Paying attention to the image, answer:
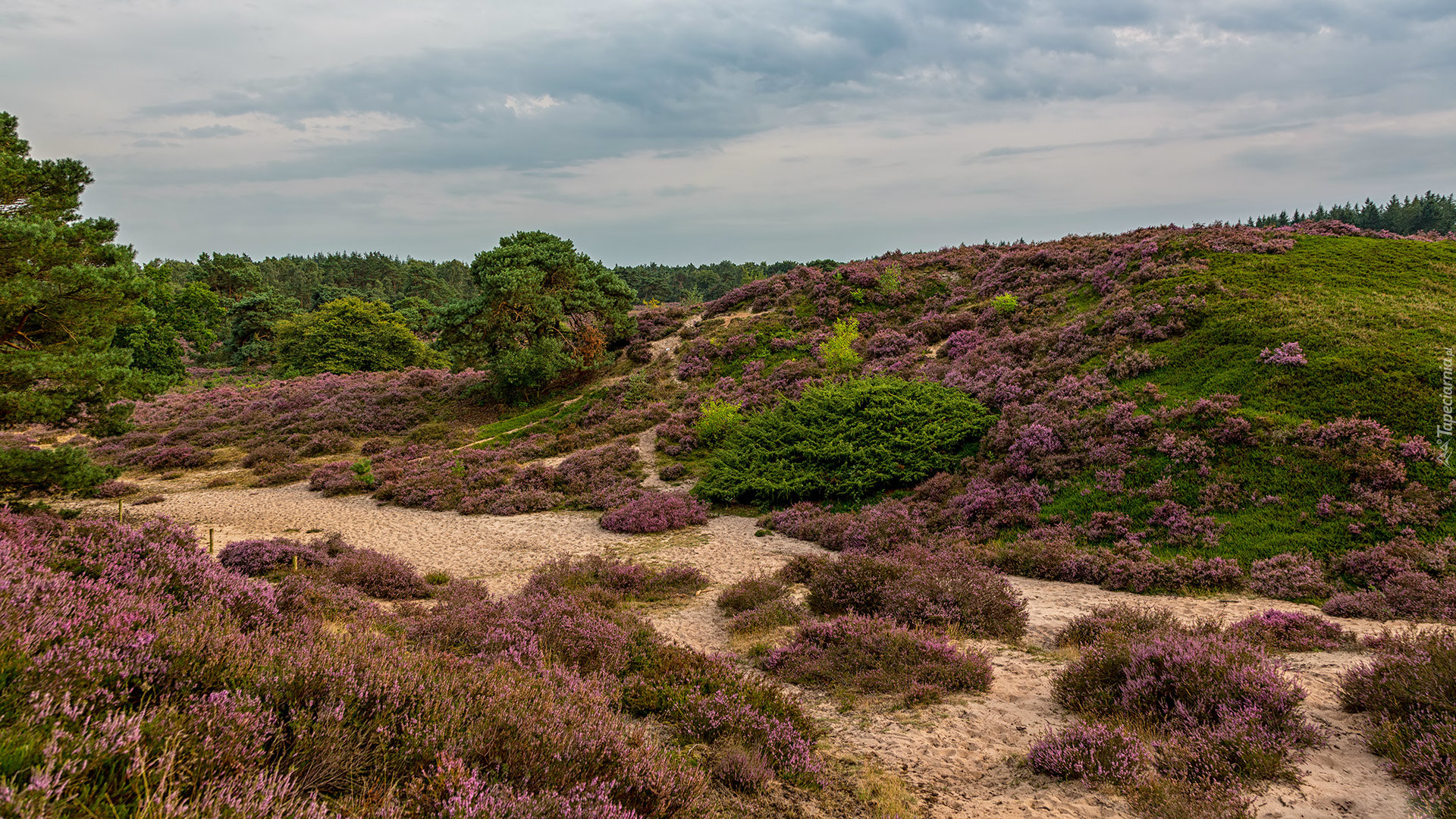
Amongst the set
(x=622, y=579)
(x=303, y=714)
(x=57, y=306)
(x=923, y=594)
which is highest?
(x=57, y=306)

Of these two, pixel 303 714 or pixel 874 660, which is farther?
pixel 874 660

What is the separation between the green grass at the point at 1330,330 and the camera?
39.3ft

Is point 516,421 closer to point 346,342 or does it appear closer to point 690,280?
point 346,342

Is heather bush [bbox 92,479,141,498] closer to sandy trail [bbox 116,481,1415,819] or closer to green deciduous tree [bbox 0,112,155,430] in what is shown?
sandy trail [bbox 116,481,1415,819]

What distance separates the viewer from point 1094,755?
486 cm

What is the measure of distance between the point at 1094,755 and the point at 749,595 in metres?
5.90

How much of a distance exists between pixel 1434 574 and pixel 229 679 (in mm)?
13512

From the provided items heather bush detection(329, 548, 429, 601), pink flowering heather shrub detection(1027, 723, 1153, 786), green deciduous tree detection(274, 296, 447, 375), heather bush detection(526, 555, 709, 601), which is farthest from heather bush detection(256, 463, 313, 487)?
pink flowering heather shrub detection(1027, 723, 1153, 786)

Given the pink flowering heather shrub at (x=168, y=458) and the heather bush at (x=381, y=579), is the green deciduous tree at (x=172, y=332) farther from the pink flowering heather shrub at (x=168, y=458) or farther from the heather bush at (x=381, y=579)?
the heather bush at (x=381, y=579)

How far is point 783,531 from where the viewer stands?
1519 centimetres

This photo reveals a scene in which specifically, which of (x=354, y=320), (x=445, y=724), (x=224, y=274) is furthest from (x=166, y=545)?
(x=224, y=274)

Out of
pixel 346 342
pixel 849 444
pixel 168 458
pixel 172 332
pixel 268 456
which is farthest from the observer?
pixel 346 342

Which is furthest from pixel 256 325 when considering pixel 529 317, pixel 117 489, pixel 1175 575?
pixel 1175 575

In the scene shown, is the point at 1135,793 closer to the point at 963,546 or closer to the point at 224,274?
the point at 963,546
